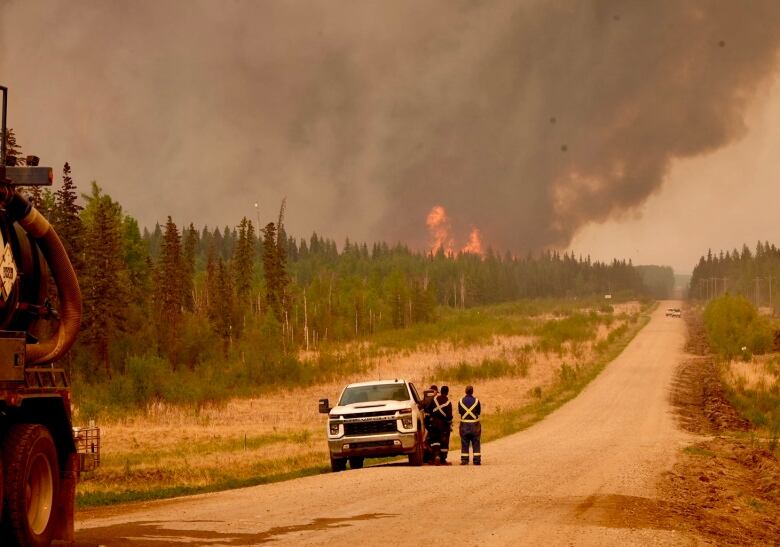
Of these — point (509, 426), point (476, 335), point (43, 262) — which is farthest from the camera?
point (476, 335)

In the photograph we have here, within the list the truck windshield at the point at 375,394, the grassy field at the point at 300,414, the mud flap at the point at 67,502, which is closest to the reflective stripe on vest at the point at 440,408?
the truck windshield at the point at 375,394

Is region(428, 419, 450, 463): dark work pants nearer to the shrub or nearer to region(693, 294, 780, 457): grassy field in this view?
region(693, 294, 780, 457): grassy field

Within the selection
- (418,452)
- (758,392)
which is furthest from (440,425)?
(758,392)

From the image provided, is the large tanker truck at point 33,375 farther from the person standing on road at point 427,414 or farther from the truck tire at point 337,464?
the person standing on road at point 427,414

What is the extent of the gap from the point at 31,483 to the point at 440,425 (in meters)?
15.5

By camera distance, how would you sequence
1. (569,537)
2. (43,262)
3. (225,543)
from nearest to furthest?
(43,262)
(225,543)
(569,537)

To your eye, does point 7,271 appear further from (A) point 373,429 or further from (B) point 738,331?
(B) point 738,331

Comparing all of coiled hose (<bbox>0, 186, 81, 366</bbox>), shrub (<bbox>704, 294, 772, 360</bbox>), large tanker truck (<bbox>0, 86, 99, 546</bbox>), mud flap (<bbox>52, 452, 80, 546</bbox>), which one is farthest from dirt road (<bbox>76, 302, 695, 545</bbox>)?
shrub (<bbox>704, 294, 772, 360</bbox>)

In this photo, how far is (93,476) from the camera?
1005 inches

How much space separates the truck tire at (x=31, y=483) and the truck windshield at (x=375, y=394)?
13.9m

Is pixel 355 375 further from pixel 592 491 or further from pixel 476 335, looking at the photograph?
pixel 592 491

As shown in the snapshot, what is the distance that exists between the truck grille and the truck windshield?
0.95 meters

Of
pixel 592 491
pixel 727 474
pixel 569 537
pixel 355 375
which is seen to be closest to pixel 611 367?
pixel 355 375

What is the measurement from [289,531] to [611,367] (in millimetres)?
61569
